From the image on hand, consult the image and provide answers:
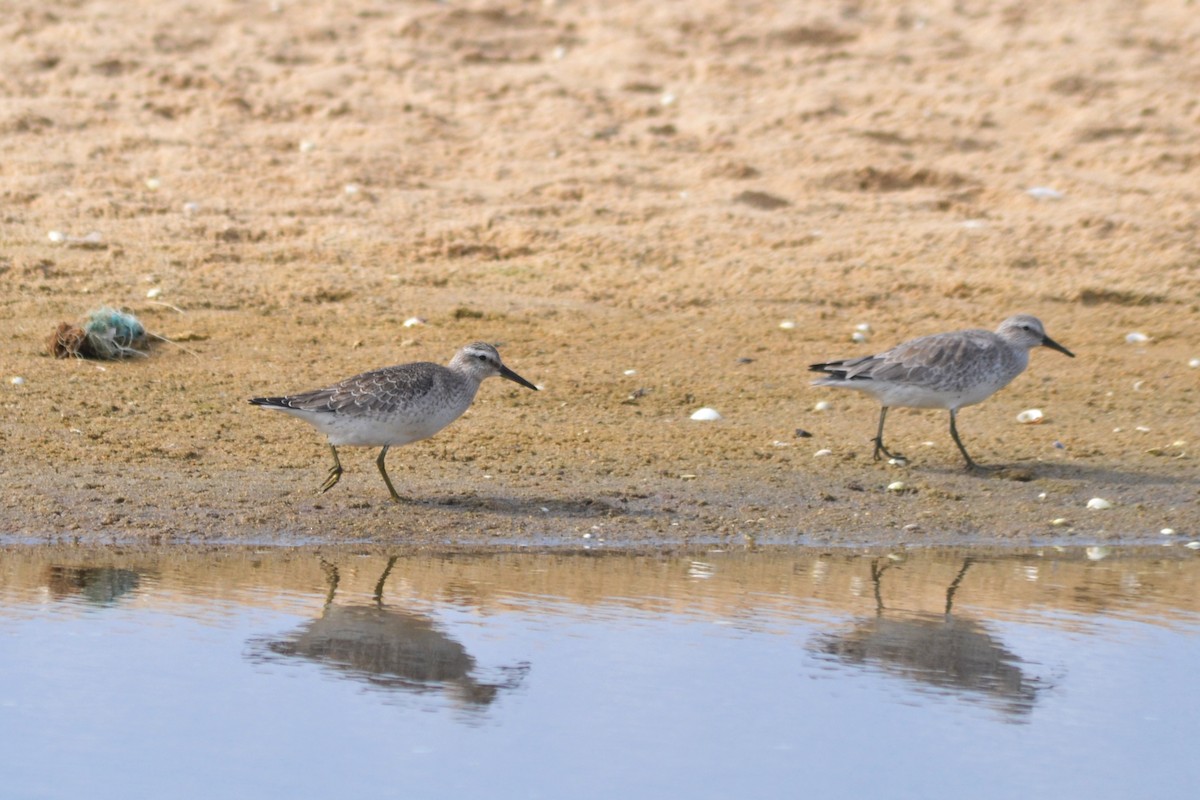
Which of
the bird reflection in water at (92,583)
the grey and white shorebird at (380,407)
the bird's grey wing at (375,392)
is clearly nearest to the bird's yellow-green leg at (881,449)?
the grey and white shorebird at (380,407)

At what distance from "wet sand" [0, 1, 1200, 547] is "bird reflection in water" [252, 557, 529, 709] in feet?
4.06

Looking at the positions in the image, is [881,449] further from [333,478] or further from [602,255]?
[602,255]

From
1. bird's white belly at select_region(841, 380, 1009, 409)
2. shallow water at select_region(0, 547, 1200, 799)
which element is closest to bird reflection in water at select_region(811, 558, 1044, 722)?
shallow water at select_region(0, 547, 1200, 799)

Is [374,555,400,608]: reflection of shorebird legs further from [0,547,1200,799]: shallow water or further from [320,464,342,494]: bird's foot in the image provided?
[320,464,342,494]: bird's foot

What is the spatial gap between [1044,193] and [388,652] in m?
8.65

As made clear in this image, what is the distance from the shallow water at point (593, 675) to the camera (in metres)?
5.55

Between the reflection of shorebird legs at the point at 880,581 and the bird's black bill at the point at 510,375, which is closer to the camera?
the reflection of shorebird legs at the point at 880,581

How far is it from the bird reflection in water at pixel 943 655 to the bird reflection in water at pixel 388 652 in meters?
1.41

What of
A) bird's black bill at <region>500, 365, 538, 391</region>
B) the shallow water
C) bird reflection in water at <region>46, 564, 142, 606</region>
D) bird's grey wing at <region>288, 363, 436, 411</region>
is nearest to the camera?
the shallow water

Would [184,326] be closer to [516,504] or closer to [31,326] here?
[31,326]

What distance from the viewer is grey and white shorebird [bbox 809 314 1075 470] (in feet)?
30.8

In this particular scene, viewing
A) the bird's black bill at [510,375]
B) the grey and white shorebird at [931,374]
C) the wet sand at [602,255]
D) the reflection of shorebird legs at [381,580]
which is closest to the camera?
the reflection of shorebird legs at [381,580]

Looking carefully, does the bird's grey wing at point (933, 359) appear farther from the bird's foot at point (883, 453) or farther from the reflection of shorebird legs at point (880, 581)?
the reflection of shorebird legs at point (880, 581)

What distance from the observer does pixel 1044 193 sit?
44.7 ft
